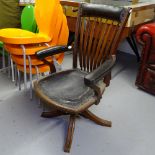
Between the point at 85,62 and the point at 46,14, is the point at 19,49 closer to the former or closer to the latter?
the point at 46,14

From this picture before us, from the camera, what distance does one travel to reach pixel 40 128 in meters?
1.72

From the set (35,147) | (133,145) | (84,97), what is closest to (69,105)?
(84,97)

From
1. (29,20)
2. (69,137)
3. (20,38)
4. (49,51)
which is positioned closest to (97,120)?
(69,137)

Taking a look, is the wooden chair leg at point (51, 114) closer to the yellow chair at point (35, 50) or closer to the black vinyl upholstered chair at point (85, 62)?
the black vinyl upholstered chair at point (85, 62)

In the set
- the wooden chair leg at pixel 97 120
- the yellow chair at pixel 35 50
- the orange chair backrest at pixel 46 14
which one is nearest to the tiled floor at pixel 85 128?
the wooden chair leg at pixel 97 120

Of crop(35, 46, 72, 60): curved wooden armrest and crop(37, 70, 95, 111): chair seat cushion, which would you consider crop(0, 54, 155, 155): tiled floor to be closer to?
crop(37, 70, 95, 111): chair seat cushion

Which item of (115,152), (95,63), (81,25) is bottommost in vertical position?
(115,152)

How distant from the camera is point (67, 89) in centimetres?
152

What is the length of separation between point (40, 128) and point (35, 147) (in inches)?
8.3

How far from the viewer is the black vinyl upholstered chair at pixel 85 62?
1388 millimetres

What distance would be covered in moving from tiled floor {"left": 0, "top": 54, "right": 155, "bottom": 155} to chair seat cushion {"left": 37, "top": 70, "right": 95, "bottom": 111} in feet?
1.32

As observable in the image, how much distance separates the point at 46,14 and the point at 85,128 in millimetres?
1065

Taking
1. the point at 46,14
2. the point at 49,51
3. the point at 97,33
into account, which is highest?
the point at 46,14

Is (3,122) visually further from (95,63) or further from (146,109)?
(146,109)
